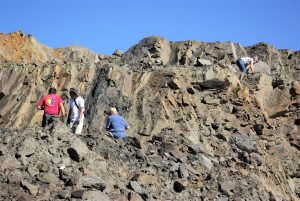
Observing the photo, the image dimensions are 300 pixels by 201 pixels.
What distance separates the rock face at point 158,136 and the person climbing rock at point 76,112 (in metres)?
0.49

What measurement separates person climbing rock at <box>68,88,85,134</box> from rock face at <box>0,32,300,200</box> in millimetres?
489

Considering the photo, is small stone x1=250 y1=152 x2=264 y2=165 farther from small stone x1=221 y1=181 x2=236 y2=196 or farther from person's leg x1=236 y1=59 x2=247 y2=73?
person's leg x1=236 y1=59 x2=247 y2=73

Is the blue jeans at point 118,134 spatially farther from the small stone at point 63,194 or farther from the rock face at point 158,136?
the small stone at point 63,194

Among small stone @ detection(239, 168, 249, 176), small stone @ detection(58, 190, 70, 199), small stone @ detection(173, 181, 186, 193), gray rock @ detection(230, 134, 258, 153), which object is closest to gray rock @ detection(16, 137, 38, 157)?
small stone @ detection(58, 190, 70, 199)

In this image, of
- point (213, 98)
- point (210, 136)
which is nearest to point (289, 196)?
point (210, 136)

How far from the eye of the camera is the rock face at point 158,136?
11.0 metres

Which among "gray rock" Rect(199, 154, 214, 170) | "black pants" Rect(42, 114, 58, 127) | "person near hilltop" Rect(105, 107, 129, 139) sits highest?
"person near hilltop" Rect(105, 107, 129, 139)

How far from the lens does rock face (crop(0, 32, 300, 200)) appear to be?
1104cm

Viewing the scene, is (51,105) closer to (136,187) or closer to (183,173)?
(136,187)

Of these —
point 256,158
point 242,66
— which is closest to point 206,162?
point 256,158

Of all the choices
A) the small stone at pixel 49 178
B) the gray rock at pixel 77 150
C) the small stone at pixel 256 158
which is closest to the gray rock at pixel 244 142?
the small stone at pixel 256 158

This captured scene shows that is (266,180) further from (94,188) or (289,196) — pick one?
(94,188)

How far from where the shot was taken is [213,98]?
1970 cm

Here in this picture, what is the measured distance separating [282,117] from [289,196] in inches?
198
